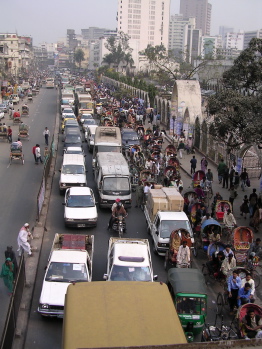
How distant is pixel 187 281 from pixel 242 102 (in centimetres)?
888

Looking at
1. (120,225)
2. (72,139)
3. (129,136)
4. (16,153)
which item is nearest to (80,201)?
(120,225)

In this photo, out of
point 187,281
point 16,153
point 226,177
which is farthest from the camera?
point 16,153

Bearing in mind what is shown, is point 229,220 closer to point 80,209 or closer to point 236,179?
point 80,209

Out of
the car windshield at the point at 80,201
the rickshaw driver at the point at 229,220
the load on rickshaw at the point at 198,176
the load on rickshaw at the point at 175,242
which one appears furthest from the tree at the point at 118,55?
the load on rickshaw at the point at 175,242

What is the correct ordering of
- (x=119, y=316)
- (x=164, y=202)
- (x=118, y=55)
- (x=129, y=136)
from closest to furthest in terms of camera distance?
(x=119, y=316) → (x=164, y=202) → (x=129, y=136) → (x=118, y=55)

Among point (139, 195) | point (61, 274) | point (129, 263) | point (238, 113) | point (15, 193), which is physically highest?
point (238, 113)

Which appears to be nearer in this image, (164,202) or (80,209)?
(164,202)

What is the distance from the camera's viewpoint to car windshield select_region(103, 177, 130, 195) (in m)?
19.2

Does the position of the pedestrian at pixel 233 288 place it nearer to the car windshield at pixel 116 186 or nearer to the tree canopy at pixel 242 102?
the tree canopy at pixel 242 102

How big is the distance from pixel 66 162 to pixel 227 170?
7953 mm

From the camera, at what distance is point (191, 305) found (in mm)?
10617

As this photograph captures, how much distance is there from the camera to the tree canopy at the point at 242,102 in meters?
17.3

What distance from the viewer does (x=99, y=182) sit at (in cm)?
2009

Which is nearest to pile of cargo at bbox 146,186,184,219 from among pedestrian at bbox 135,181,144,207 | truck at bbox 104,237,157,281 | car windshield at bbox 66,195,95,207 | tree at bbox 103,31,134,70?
car windshield at bbox 66,195,95,207
